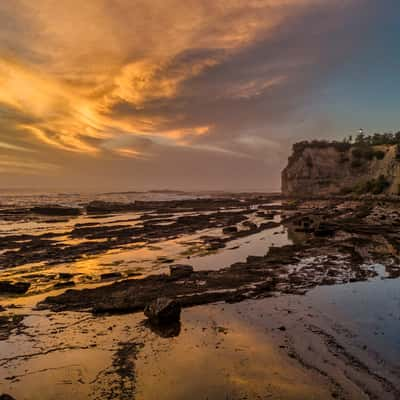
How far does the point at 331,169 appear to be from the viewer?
104m

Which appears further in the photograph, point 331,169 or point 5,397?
point 331,169

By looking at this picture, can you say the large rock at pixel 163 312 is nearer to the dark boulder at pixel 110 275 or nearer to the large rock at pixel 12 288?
the dark boulder at pixel 110 275

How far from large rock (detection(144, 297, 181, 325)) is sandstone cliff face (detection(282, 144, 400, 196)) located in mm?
83300

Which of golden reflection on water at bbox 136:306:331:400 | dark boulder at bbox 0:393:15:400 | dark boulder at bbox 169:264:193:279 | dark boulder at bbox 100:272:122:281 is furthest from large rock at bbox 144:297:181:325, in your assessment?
dark boulder at bbox 100:272:122:281

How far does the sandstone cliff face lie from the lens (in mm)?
90000

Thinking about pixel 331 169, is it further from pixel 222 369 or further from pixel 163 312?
pixel 222 369

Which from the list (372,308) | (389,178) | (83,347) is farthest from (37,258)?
(389,178)

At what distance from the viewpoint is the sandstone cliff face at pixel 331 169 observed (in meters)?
90.0

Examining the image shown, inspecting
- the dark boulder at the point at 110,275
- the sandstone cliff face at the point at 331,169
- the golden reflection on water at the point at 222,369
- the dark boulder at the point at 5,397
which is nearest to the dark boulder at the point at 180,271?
the dark boulder at the point at 110,275

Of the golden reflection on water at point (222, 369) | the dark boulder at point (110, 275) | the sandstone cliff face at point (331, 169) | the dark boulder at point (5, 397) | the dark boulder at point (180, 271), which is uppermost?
the sandstone cliff face at point (331, 169)

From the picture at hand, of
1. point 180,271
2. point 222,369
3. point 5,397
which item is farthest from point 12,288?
point 222,369

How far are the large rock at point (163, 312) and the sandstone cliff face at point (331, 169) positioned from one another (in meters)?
83.3

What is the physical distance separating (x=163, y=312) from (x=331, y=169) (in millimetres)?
105764

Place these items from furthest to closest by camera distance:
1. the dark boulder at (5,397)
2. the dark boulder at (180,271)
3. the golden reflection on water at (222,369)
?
the dark boulder at (180,271) → the golden reflection on water at (222,369) → the dark boulder at (5,397)
